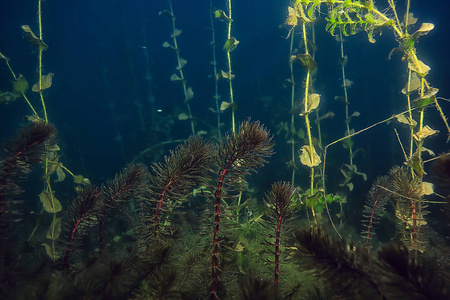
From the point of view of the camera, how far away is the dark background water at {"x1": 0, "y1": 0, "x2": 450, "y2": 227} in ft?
21.0

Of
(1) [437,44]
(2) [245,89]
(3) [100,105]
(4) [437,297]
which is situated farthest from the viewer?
(3) [100,105]

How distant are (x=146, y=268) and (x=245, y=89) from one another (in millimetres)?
7883

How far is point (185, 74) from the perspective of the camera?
33.7 ft

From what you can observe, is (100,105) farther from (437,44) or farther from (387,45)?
(437,44)

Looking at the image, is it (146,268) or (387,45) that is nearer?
(146,268)

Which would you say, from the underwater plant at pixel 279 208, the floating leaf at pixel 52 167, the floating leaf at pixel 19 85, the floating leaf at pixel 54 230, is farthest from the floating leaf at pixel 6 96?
the underwater plant at pixel 279 208

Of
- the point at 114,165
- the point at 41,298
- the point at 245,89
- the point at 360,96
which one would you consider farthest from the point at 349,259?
the point at 114,165

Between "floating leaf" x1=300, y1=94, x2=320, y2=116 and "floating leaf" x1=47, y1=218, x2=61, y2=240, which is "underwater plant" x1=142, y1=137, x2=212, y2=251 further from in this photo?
"floating leaf" x1=47, y1=218, x2=61, y2=240

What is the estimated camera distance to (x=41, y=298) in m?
1.34

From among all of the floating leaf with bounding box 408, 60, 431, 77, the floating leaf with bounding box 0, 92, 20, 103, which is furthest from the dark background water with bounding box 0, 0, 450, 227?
the floating leaf with bounding box 408, 60, 431, 77

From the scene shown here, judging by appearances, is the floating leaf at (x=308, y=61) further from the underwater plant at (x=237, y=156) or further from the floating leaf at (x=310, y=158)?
the underwater plant at (x=237, y=156)

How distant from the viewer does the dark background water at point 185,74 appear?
639 centimetres

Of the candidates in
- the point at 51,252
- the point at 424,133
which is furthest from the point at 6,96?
the point at 424,133

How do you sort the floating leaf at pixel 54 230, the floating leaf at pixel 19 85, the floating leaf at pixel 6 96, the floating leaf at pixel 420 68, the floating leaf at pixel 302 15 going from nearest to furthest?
the floating leaf at pixel 420 68 → the floating leaf at pixel 302 15 → the floating leaf at pixel 54 230 → the floating leaf at pixel 19 85 → the floating leaf at pixel 6 96
